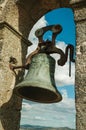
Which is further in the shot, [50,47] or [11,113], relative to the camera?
[11,113]

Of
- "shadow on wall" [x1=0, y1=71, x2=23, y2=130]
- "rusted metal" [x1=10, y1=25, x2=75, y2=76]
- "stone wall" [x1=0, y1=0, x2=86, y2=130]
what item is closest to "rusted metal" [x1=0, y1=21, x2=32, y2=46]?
"stone wall" [x1=0, y1=0, x2=86, y2=130]

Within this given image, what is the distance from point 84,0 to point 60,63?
77cm

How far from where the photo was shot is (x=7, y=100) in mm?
3299

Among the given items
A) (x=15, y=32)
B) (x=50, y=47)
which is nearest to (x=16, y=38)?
(x=15, y=32)

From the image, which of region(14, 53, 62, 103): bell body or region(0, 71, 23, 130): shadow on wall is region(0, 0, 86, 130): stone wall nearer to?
region(0, 71, 23, 130): shadow on wall

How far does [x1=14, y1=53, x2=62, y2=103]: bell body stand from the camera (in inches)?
111

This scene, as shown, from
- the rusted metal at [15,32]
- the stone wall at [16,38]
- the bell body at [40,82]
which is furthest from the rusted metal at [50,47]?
the rusted metal at [15,32]

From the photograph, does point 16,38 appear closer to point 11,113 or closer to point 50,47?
point 50,47

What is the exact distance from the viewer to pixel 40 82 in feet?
9.25

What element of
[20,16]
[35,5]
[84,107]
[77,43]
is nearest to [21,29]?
[20,16]

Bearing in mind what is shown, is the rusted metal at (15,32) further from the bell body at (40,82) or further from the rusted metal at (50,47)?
the bell body at (40,82)

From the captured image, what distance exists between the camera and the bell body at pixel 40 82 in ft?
9.24

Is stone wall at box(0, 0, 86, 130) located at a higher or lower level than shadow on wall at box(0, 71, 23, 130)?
higher

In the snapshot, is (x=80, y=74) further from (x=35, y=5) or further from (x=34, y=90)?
(x=35, y=5)
